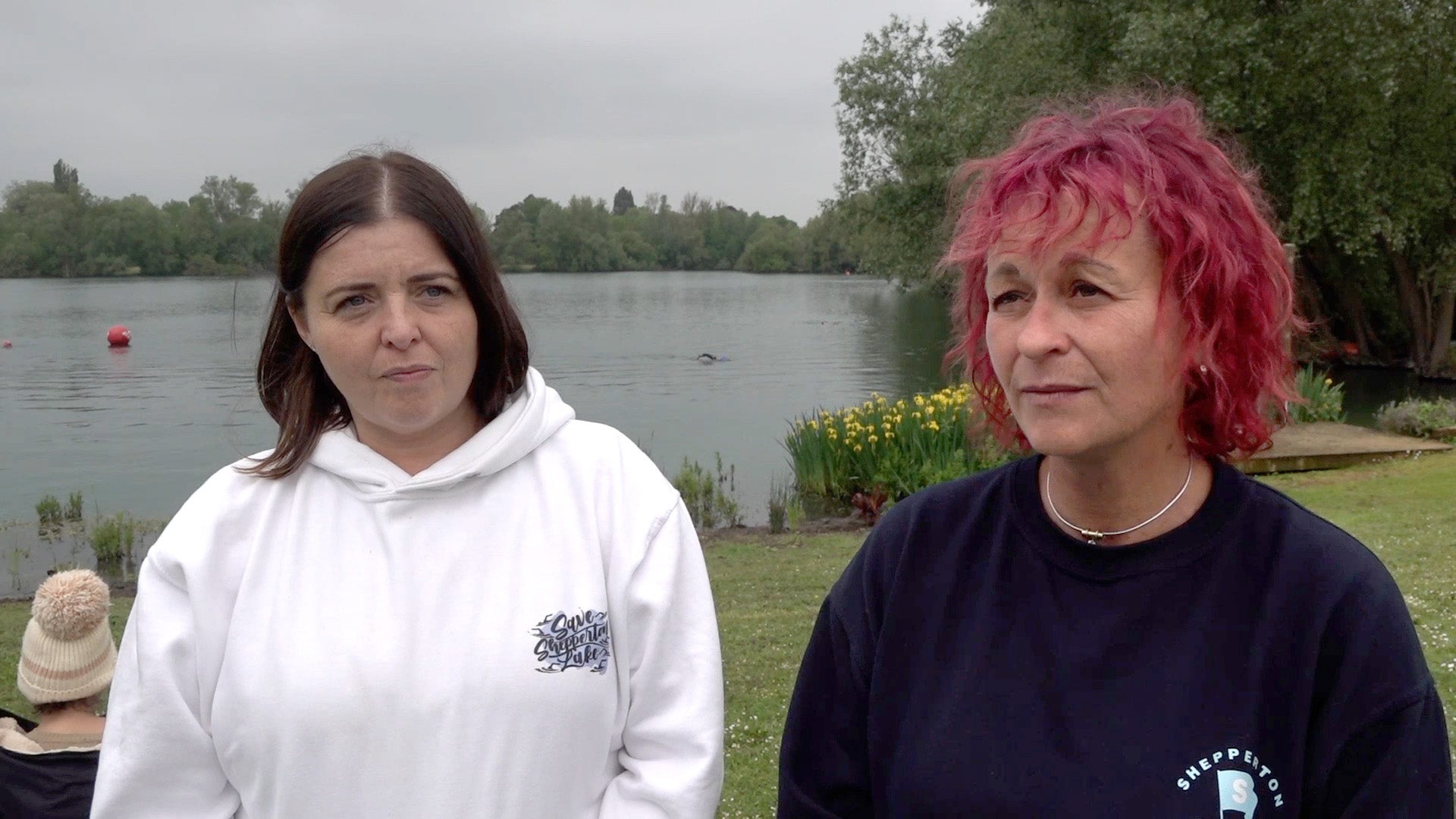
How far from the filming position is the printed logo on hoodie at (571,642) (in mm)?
2049

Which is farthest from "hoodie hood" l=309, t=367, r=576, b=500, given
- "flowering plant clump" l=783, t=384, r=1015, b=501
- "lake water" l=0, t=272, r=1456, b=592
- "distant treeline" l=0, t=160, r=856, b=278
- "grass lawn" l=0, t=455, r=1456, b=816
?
"distant treeline" l=0, t=160, r=856, b=278

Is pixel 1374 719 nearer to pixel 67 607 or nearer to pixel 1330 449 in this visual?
pixel 67 607

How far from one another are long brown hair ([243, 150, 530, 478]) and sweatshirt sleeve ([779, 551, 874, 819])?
2.62 ft

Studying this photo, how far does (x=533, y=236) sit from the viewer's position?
7619 cm

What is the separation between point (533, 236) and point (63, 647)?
7442 cm

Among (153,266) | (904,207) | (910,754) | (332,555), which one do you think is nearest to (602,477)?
(332,555)

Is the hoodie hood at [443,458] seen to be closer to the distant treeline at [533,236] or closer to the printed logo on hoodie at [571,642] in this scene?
the printed logo on hoodie at [571,642]

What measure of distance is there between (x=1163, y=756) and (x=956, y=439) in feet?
36.4

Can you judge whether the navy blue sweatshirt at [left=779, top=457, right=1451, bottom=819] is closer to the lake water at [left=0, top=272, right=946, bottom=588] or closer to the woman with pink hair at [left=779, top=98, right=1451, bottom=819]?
the woman with pink hair at [left=779, top=98, right=1451, bottom=819]

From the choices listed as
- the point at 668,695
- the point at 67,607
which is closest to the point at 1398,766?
the point at 668,695

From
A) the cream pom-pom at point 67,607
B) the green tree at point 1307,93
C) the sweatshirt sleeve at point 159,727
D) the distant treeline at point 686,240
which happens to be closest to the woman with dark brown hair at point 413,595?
the sweatshirt sleeve at point 159,727

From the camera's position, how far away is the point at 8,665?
7051mm

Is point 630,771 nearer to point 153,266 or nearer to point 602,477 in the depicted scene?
point 602,477

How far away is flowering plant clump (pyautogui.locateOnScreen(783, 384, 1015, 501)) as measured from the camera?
1237cm
